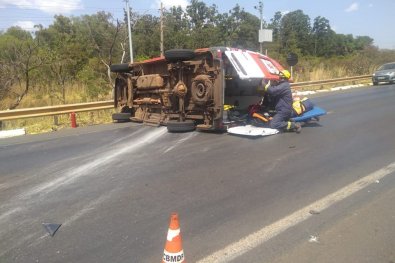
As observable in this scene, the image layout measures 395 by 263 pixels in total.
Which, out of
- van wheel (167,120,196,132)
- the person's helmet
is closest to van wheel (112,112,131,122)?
van wheel (167,120,196,132)

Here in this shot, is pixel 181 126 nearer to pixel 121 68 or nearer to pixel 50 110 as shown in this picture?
pixel 121 68

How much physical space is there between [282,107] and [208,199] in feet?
15.2

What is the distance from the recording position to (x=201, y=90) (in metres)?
8.98

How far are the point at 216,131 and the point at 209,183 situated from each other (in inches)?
151

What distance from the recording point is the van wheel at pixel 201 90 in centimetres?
875

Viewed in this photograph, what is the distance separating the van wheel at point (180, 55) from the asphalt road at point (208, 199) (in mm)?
2108

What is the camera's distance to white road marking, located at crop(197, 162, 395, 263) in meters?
3.36

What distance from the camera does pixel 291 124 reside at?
8719 mm

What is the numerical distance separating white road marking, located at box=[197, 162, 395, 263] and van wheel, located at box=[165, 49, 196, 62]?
515 centimetres

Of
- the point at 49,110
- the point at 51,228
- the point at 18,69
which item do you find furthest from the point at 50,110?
the point at 51,228

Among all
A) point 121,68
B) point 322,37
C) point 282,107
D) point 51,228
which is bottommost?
point 51,228

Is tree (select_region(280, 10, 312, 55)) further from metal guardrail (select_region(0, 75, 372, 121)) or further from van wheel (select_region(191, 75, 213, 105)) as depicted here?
van wheel (select_region(191, 75, 213, 105))

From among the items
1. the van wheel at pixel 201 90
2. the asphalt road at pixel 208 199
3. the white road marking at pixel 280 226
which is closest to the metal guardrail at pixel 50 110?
the asphalt road at pixel 208 199

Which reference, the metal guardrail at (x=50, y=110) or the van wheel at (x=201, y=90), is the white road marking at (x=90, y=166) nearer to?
the van wheel at (x=201, y=90)
